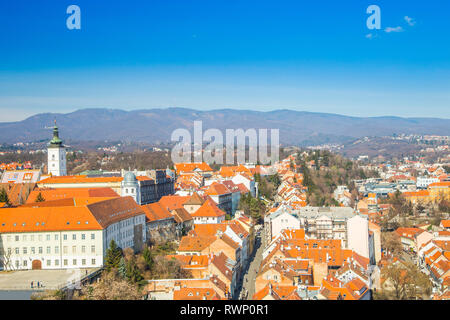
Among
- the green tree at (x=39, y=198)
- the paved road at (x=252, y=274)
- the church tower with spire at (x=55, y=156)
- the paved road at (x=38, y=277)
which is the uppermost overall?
the church tower with spire at (x=55, y=156)

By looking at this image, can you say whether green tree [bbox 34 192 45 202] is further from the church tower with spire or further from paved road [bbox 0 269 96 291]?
the church tower with spire

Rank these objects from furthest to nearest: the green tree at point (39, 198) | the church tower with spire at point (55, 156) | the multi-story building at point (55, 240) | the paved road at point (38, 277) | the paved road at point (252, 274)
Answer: the church tower with spire at point (55, 156)
the green tree at point (39, 198)
the multi-story building at point (55, 240)
the paved road at point (252, 274)
the paved road at point (38, 277)

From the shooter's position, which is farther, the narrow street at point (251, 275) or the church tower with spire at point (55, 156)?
the church tower with spire at point (55, 156)

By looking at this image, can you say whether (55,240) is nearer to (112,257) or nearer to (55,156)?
(112,257)

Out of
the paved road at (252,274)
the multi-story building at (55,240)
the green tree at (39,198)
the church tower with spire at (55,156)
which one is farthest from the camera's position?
the church tower with spire at (55,156)

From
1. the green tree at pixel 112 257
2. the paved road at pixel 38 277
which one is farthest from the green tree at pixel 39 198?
the green tree at pixel 112 257

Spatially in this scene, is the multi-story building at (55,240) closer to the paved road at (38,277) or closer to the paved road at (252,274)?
the paved road at (38,277)

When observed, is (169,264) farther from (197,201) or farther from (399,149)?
(399,149)

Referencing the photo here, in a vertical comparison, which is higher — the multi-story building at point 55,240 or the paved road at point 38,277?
the multi-story building at point 55,240
